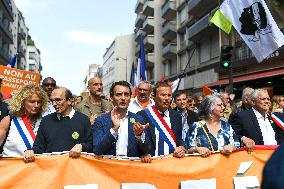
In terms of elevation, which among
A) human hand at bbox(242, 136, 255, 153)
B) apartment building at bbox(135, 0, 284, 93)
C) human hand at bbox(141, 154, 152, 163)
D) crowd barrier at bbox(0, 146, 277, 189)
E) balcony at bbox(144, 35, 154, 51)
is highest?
balcony at bbox(144, 35, 154, 51)

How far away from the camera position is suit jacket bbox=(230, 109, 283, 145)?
5371 mm

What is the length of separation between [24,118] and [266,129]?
9.83ft

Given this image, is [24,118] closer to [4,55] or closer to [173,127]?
[173,127]

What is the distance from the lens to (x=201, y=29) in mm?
32938

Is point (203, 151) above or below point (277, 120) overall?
below

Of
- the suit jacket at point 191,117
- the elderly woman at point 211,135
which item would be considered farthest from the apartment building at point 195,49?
the elderly woman at point 211,135

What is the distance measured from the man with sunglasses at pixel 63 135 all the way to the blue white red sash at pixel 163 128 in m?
0.71

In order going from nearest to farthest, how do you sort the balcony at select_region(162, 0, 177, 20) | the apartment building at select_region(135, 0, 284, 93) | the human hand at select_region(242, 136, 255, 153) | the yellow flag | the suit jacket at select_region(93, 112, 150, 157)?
the suit jacket at select_region(93, 112, 150, 157), the human hand at select_region(242, 136, 255, 153), the yellow flag, the apartment building at select_region(135, 0, 284, 93), the balcony at select_region(162, 0, 177, 20)

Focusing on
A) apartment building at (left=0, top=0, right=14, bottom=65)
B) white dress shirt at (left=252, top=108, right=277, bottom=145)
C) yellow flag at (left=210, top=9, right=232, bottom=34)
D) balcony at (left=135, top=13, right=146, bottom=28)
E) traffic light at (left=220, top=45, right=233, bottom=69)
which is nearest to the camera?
white dress shirt at (left=252, top=108, right=277, bottom=145)

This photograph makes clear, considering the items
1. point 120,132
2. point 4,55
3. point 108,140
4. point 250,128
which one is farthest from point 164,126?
point 4,55

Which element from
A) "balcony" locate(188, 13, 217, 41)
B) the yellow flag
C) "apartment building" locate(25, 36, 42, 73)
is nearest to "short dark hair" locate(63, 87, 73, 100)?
the yellow flag

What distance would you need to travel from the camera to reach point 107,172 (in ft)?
14.5

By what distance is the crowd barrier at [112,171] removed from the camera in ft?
14.0

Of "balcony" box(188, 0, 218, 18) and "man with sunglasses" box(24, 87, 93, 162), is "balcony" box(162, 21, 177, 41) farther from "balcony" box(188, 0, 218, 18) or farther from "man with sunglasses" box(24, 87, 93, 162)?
"man with sunglasses" box(24, 87, 93, 162)
